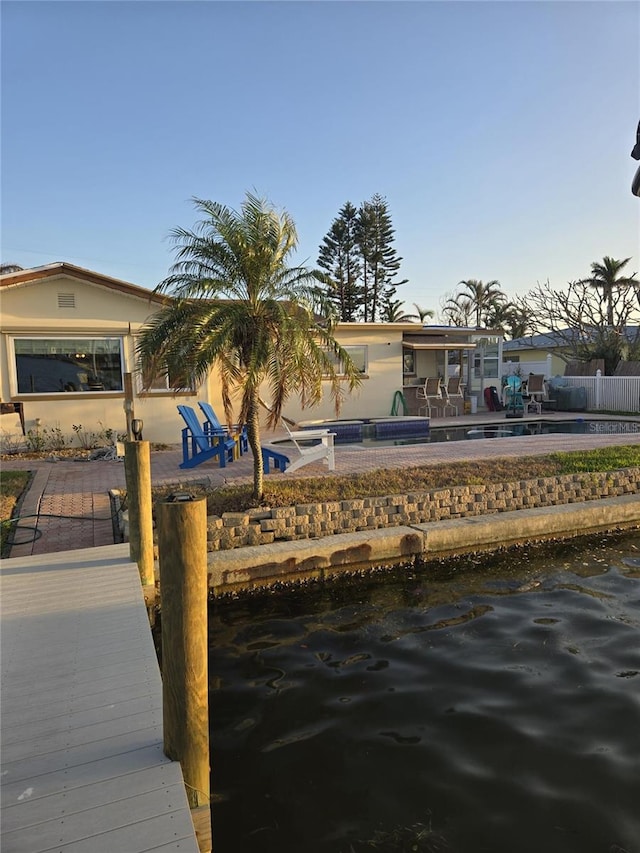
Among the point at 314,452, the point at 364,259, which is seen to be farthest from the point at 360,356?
the point at 364,259

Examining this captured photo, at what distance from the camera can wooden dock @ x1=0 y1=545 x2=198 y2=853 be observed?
216 cm

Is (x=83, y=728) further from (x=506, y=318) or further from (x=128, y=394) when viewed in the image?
(x=506, y=318)

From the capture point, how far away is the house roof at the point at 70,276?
1154 centimetres

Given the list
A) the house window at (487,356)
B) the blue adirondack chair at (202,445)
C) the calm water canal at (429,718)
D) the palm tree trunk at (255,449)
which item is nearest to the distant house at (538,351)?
the house window at (487,356)

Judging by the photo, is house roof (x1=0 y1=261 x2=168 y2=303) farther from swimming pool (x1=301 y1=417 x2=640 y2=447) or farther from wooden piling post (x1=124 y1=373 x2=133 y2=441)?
swimming pool (x1=301 y1=417 x2=640 y2=447)

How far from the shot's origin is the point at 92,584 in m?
4.81

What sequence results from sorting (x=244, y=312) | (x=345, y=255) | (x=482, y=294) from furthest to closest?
(x=482, y=294), (x=345, y=255), (x=244, y=312)

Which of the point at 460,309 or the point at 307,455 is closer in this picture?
the point at 307,455

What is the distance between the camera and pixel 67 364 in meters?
12.4

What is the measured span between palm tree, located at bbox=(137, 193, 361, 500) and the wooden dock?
2846mm

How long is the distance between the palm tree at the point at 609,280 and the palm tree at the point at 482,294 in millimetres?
10174

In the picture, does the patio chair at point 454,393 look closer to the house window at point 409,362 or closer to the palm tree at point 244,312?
the house window at point 409,362

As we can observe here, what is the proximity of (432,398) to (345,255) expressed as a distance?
849 inches

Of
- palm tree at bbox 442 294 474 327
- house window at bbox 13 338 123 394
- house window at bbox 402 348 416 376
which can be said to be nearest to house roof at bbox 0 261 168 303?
house window at bbox 13 338 123 394
